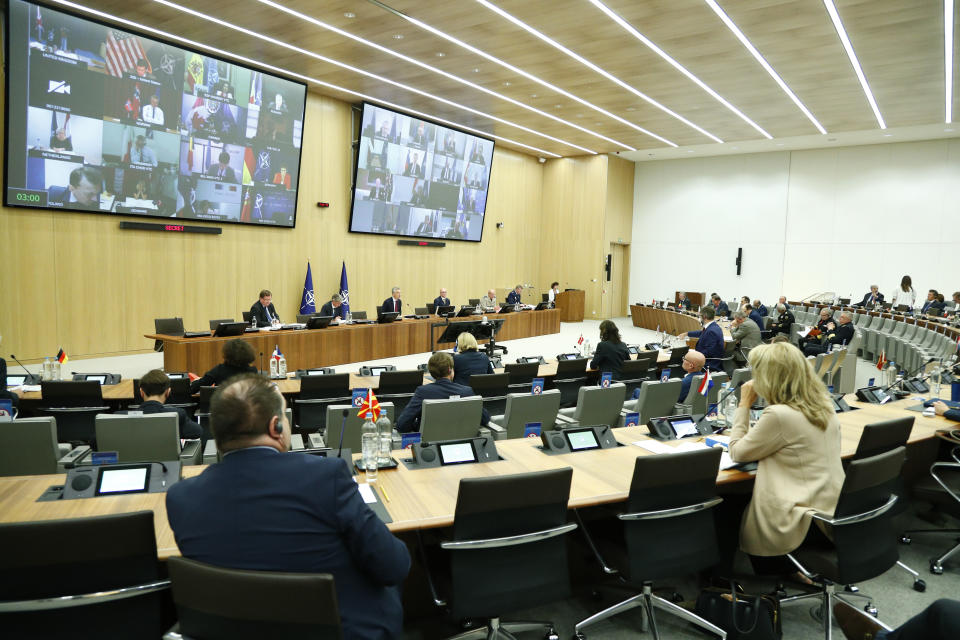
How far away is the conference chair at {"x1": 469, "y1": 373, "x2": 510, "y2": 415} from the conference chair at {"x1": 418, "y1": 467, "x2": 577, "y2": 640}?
308 centimetres

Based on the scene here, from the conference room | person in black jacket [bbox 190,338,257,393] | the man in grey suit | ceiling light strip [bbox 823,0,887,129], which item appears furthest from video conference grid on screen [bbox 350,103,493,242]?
person in black jacket [bbox 190,338,257,393]

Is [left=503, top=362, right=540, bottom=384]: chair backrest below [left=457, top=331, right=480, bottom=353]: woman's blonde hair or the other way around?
below

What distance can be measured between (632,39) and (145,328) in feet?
29.8

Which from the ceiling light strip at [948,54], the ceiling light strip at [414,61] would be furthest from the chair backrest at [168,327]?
the ceiling light strip at [948,54]

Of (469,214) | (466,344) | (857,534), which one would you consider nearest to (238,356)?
(466,344)

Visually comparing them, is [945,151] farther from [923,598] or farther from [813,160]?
[923,598]

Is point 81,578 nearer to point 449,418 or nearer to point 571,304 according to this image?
point 449,418

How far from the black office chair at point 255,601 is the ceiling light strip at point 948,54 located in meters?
9.54

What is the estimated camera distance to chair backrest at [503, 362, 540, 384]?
656 centimetres

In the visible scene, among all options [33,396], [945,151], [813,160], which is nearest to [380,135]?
[33,396]

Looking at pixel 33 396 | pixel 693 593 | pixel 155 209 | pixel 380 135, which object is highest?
pixel 380 135

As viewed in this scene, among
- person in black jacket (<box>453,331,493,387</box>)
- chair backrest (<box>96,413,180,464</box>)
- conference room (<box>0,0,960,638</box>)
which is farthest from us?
person in black jacket (<box>453,331,493,387</box>)

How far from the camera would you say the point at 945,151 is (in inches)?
651

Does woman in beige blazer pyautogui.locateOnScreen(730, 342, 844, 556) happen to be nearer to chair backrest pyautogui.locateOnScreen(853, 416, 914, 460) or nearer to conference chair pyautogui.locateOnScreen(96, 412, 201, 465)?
chair backrest pyautogui.locateOnScreen(853, 416, 914, 460)
